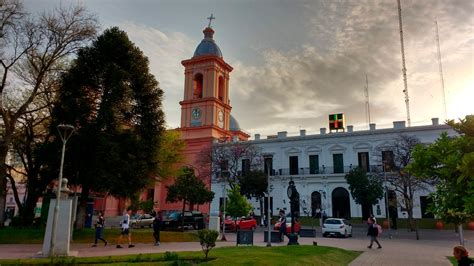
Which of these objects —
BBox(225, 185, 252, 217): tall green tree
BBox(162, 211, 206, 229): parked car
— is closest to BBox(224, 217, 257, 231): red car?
BBox(225, 185, 252, 217): tall green tree

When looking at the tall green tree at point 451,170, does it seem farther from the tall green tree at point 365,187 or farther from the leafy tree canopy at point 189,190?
the tall green tree at point 365,187

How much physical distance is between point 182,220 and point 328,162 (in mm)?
21231

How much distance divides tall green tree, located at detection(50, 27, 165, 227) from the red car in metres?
8.80

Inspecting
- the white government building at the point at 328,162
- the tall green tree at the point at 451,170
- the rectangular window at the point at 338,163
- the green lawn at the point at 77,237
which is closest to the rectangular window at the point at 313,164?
the white government building at the point at 328,162

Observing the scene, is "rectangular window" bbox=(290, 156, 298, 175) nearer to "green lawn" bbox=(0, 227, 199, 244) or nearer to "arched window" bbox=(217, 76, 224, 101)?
"arched window" bbox=(217, 76, 224, 101)

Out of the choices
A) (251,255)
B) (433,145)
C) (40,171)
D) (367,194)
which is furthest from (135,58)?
(367,194)

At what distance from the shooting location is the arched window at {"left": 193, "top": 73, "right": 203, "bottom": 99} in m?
54.3

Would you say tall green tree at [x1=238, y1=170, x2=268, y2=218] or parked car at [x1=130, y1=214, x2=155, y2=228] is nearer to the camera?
parked car at [x1=130, y1=214, x2=155, y2=228]

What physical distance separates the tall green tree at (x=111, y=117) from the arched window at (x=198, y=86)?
28417mm

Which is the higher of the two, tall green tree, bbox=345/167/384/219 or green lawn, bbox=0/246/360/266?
tall green tree, bbox=345/167/384/219

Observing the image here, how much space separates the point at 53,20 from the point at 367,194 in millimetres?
29797

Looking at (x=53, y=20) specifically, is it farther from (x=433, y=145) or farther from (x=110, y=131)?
(x=433, y=145)

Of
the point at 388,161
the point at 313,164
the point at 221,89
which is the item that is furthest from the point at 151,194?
the point at 388,161

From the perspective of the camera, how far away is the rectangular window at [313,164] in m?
43.0
